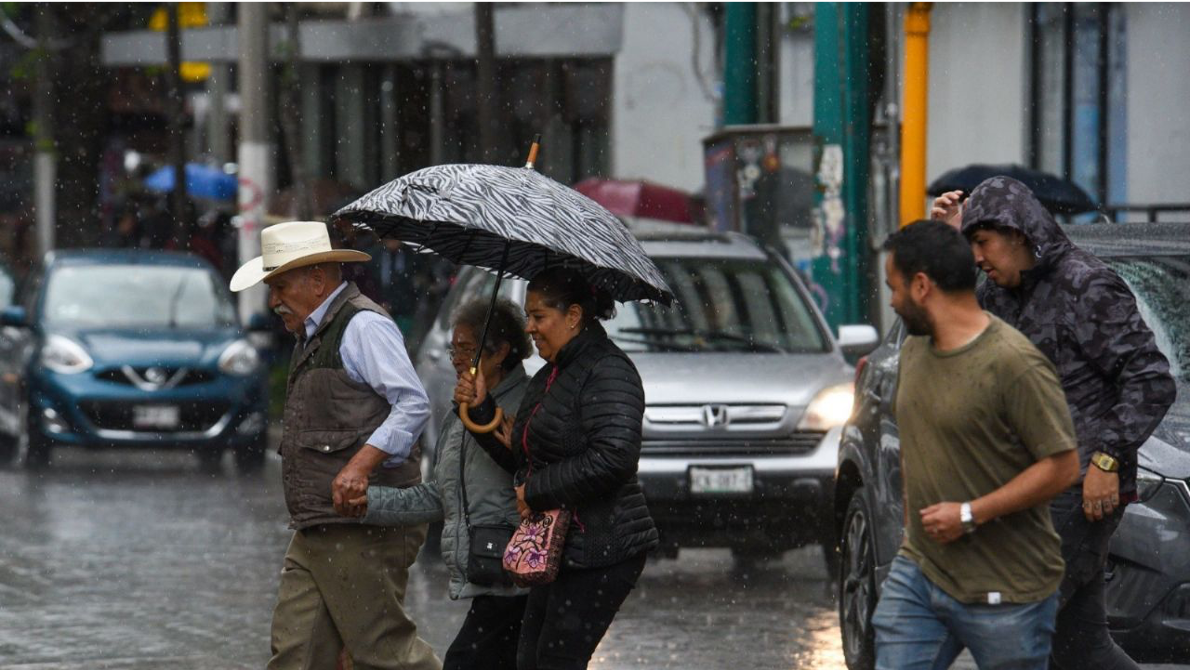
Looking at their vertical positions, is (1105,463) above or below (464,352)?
below

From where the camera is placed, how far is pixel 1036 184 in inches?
637

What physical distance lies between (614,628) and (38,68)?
1031 inches

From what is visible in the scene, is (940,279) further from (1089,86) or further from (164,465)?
(1089,86)

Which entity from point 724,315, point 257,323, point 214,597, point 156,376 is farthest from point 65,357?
point 214,597

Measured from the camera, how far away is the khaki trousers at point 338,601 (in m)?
6.44

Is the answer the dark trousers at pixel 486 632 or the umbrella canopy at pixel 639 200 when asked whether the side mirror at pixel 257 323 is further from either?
the dark trousers at pixel 486 632

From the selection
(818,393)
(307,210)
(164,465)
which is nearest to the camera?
(818,393)

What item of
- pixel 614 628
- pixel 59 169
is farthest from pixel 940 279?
pixel 59 169

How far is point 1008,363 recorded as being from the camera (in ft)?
16.5

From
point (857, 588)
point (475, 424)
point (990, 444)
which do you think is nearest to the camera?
point (990, 444)

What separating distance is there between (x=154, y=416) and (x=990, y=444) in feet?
37.5

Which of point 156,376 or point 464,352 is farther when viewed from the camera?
point 156,376

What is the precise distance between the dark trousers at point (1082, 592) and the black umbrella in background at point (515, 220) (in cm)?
129

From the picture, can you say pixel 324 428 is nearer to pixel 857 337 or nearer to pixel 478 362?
pixel 478 362
